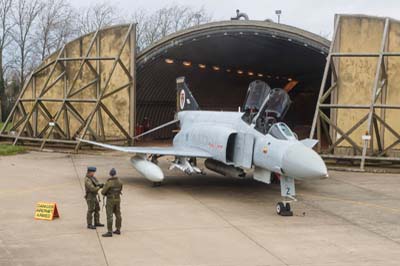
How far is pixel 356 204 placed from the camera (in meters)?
13.8

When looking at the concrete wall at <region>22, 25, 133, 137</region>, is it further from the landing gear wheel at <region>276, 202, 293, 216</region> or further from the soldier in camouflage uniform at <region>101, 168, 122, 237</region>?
the soldier in camouflage uniform at <region>101, 168, 122, 237</region>

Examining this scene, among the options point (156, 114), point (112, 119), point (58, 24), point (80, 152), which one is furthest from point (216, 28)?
point (58, 24)

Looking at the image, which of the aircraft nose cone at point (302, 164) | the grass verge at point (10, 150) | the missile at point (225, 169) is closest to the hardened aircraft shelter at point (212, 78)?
the grass verge at point (10, 150)

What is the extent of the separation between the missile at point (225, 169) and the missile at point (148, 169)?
185 cm

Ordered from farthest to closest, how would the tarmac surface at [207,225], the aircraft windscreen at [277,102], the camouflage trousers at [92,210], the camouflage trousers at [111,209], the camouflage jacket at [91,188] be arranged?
the aircraft windscreen at [277,102] < the camouflage trousers at [92,210] < the camouflage jacket at [91,188] < the camouflage trousers at [111,209] < the tarmac surface at [207,225]

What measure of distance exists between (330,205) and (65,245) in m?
7.46

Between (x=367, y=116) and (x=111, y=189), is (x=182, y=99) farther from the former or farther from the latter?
(x=111, y=189)

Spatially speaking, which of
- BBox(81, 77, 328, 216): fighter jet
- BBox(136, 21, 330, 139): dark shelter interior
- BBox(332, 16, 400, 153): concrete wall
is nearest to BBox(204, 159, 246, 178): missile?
BBox(81, 77, 328, 216): fighter jet

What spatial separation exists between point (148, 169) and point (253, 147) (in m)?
3.58

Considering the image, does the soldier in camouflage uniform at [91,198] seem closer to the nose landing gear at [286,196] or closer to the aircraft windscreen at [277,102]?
the nose landing gear at [286,196]

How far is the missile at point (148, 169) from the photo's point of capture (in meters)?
15.2

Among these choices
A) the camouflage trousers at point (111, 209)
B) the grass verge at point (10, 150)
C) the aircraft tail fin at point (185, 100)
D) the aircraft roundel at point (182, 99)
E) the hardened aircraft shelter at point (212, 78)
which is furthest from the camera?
the grass verge at point (10, 150)

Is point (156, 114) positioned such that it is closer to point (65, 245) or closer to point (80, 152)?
→ point (80, 152)

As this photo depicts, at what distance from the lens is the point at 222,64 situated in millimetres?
35656
